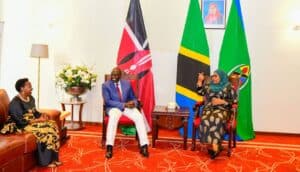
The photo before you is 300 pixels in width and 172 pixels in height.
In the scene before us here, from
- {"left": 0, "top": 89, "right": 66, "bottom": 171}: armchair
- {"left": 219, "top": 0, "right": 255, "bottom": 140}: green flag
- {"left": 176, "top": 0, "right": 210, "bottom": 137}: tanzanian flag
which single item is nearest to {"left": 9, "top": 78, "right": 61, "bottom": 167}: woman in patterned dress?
{"left": 0, "top": 89, "right": 66, "bottom": 171}: armchair

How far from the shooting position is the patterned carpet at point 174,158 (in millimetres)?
3807

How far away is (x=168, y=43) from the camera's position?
5.70m

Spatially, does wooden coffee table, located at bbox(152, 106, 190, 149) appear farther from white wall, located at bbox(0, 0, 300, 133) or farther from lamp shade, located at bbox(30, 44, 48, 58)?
lamp shade, located at bbox(30, 44, 48, 58)

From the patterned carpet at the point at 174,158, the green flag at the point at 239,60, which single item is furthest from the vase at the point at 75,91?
the green flag at the point at 239,60

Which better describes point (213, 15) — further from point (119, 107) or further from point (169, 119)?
point (119, 107)

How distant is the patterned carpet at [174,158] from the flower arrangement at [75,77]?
0.88 meters

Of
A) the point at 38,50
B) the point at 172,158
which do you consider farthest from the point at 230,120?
the point at 38,50

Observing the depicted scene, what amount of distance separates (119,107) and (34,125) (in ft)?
3.92

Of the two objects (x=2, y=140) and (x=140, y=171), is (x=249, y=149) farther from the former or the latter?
(x=2, y=140)

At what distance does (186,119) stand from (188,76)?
98cm

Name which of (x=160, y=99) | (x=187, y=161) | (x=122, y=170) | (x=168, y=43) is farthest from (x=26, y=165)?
(x=168, y=43)

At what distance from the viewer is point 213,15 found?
18.3 ft

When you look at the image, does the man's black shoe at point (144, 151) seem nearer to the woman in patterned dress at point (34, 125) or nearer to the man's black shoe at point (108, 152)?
the man's black shoe at point (108, 152)

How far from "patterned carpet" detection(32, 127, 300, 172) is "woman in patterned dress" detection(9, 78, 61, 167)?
0.50 ft
